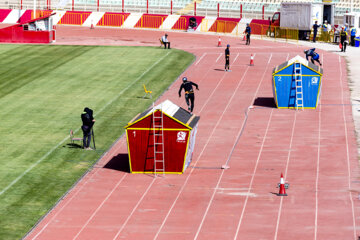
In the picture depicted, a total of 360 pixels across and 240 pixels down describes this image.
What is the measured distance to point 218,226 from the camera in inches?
900

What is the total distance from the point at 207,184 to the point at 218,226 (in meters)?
4.15

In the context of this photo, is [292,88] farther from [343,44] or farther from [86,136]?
[343,44]

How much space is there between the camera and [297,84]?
38.2 metres

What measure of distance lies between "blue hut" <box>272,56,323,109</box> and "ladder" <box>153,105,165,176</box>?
469 inches

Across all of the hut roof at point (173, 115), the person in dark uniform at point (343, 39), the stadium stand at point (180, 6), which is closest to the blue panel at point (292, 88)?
the hut roof at point (173, 115)

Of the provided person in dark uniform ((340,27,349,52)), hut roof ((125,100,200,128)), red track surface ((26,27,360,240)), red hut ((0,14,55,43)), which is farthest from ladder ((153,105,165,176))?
red hut ((0,14,55,43))

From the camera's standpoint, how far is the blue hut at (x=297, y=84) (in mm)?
37906

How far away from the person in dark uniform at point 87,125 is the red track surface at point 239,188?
1120 mm

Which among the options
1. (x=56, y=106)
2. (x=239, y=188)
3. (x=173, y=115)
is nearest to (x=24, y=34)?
(x=56, y=106)

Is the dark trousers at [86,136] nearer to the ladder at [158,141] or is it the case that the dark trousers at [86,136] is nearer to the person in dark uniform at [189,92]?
the ladder at [158,141]

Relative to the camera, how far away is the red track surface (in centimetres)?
2272

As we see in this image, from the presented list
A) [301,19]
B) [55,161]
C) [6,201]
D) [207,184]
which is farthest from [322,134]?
[301,19]

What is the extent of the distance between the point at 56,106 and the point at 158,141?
13312mm

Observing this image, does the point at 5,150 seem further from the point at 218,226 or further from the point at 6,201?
the point at 218,226
